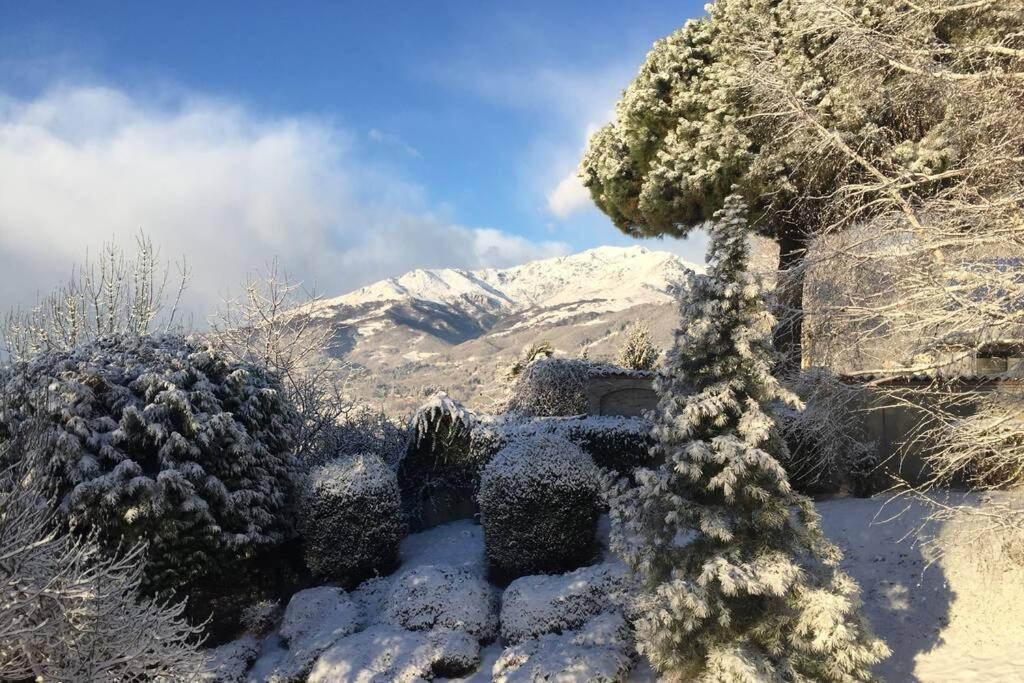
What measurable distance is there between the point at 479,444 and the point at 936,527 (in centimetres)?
756

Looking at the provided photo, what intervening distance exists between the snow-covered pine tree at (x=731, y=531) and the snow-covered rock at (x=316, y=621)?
4.75m

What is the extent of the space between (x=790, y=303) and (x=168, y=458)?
30.3ft

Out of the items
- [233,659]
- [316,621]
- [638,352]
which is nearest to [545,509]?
[316,621]

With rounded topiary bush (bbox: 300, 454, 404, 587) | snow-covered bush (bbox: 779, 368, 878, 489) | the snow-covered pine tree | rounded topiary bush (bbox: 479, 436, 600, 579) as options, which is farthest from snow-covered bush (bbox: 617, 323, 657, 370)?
the snow-covered pine tree

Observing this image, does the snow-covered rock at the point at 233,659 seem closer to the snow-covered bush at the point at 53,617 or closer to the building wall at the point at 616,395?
the snow-covered bush at the point at 53,617

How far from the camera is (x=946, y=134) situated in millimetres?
8812

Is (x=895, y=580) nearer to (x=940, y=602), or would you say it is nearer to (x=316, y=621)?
(x=940, y=602)

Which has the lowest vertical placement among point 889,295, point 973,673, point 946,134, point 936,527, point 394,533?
point 973,673

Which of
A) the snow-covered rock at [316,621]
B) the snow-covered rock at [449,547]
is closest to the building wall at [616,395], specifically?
the snow-covered rock at [449,547]

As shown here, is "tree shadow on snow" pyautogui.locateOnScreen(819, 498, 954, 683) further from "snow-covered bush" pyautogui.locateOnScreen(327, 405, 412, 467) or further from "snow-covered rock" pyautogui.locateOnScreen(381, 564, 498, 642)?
"snow-covered bush" pyautogui.locateOnScreen(327, 405, 412, 467)

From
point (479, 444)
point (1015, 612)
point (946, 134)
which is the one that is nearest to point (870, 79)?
point (946, 134)

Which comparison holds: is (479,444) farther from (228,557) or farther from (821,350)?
(821,350)

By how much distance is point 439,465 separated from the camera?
13422mm

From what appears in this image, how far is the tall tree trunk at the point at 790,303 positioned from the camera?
8.84 metres
